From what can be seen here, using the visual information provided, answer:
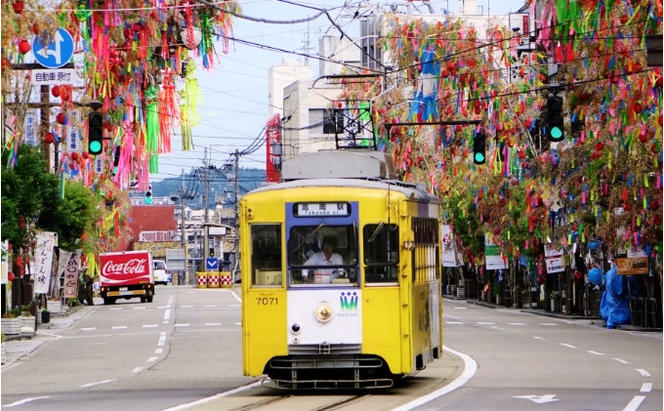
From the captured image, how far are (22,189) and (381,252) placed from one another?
18.9 m

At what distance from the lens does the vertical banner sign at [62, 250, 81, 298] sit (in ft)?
204

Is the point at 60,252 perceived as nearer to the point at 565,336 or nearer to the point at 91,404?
the point at 565,336

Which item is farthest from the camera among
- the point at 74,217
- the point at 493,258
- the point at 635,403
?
the point at 493,258

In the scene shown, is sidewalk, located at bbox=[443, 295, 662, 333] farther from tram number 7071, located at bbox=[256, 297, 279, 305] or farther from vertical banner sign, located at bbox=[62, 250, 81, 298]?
tram number 7071, located at bbox=[256, 297, 279, 305]

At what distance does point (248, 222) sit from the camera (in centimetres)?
2144

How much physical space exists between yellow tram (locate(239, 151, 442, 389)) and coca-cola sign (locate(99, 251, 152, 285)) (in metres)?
54.7

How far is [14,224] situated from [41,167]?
3.31 meters

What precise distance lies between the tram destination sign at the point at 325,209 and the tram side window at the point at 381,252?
1.21ft

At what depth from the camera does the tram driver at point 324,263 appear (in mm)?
21219

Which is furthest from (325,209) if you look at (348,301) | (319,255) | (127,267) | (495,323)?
(127,267)

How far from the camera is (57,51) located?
2667 centimetres

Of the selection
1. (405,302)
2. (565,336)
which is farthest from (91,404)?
(565,336)

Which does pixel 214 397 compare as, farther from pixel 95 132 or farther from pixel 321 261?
pixel 95 132

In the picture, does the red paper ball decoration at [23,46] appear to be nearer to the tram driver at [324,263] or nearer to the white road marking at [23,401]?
the white road marking at [23,401]
